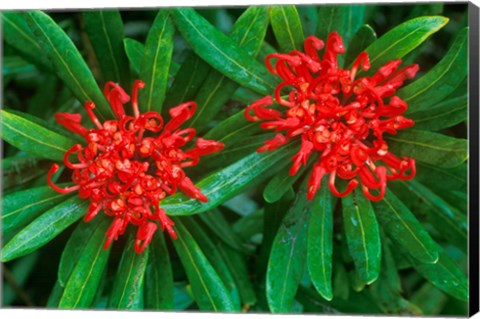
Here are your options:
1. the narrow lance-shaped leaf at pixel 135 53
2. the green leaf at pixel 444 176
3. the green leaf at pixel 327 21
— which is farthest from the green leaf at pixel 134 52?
the green leaf at pixel 444 176

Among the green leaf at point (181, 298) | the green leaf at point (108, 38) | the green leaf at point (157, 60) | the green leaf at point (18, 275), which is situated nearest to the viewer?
the green leaf at point (157, 60)

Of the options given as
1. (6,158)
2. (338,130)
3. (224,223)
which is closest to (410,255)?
(338,130)

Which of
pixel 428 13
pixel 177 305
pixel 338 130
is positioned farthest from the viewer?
pixel 177 305

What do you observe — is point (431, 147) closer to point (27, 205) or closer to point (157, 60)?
point (157, 60)

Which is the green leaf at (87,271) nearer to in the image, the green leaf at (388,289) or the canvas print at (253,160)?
the canvas print at (253,160)

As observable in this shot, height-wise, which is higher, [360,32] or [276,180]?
[360,32]

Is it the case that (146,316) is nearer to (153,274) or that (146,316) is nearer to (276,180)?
(153,274)
